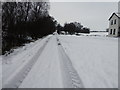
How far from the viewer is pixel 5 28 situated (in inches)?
765

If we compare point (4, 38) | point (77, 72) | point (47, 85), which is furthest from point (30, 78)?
point (4, 38)

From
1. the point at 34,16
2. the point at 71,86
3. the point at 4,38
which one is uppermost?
the point at 34,16

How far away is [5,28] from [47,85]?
49.5 feet

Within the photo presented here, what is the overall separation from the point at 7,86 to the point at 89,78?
9.78 feet

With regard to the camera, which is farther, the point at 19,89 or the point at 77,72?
the point at 77,72

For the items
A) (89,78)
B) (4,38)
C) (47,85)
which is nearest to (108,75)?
(89,78)

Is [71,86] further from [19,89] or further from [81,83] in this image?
[19,89]

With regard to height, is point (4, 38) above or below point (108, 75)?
above

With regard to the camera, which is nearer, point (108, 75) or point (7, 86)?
point (7, 86)

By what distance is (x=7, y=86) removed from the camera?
5.73m

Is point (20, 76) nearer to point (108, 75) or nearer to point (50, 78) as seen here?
point (50, 78)

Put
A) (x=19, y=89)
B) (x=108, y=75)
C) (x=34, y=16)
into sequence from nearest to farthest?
(x=19, y=89)
(x=108, y=75)
(x=34, y=16)

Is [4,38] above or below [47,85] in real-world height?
above

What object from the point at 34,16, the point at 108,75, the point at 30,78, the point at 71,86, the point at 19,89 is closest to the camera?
the point at 19,89
